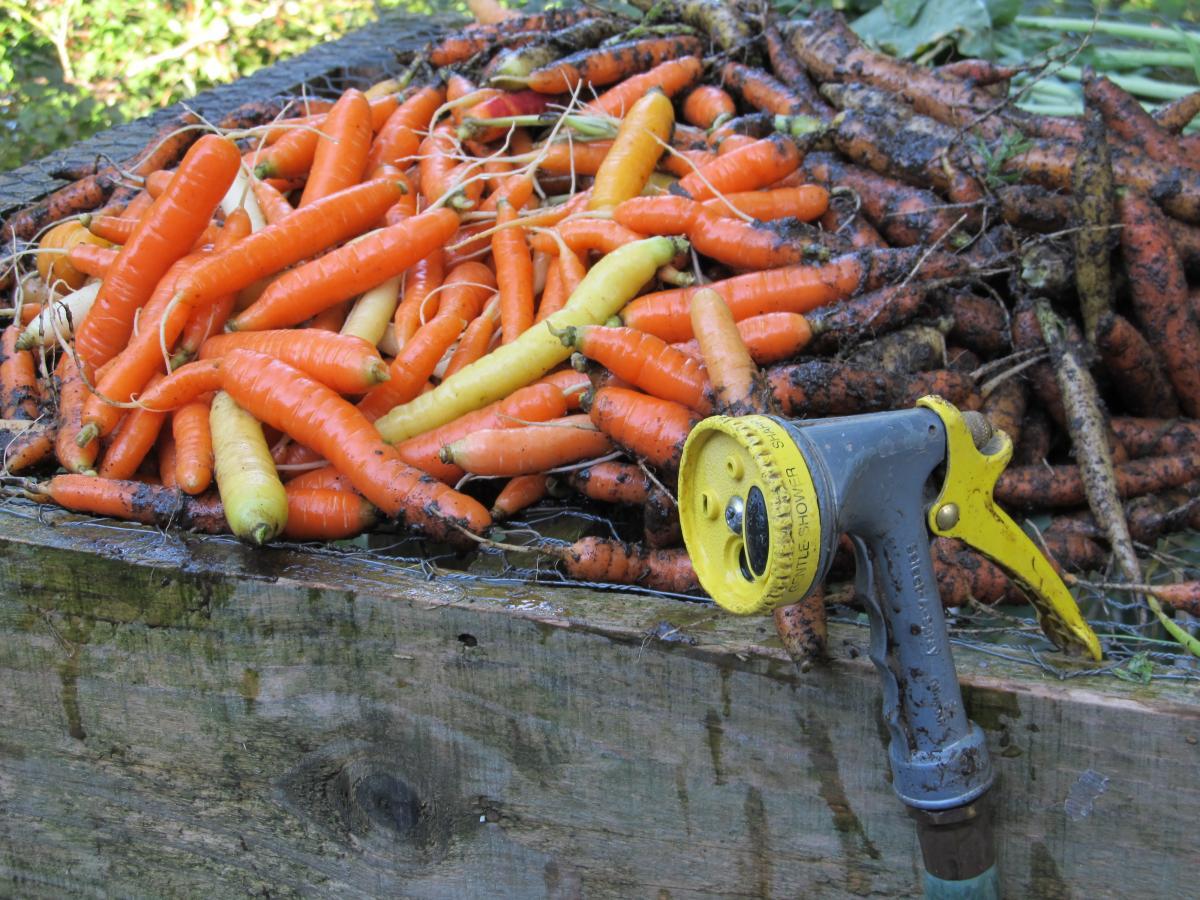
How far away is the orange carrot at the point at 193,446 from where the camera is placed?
2014 mm

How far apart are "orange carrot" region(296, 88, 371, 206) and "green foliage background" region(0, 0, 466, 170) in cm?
456

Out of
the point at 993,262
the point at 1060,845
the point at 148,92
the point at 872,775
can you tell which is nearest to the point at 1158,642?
the point at 1060,845

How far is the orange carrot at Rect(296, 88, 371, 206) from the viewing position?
8.67 ft

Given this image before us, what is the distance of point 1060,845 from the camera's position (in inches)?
58.0

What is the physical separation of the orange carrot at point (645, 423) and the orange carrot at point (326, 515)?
495 mm

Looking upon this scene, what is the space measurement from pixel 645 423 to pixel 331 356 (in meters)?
0.70

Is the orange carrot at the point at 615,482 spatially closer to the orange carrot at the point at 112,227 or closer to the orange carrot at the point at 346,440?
the orange carrot at the point at 346,440

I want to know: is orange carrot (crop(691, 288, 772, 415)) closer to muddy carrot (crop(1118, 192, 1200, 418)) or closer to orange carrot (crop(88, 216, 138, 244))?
muddy carrot (crop(1118, 192, 1200, 418))

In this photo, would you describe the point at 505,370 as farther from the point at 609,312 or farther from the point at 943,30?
the point at 943,30

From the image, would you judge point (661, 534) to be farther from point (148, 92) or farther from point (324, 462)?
point (148, 92)

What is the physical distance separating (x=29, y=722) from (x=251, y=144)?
5.66ft

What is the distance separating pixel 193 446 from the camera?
2082mm

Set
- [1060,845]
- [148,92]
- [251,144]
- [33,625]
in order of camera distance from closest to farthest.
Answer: [1060,845] → [33,625] → [251,144] → [148,92]

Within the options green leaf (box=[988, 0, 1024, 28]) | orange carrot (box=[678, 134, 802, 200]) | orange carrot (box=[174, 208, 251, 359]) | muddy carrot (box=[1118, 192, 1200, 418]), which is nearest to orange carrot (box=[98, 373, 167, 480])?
orange carrot (box=[174, 208, 251, 359])
